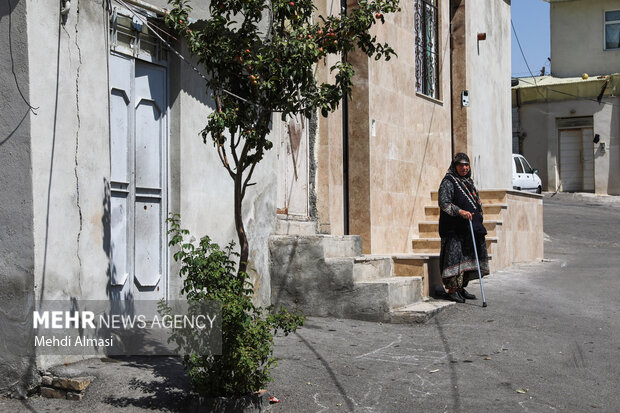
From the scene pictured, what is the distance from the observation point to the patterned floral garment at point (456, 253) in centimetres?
1038

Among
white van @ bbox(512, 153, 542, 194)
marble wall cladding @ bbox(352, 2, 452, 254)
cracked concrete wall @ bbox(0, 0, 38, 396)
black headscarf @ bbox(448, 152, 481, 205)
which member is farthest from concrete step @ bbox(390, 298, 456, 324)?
white van @ bbox(512, 153, 542, 194)

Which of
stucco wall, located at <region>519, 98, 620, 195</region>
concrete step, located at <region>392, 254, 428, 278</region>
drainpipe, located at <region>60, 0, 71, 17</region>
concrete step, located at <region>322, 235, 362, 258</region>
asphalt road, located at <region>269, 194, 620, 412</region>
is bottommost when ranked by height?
asphalt road, located at <region>269, 194, 620, 412</region>

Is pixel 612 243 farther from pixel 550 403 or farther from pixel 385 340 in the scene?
pixel 550 403

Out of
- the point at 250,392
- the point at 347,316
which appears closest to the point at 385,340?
the point at 347,316

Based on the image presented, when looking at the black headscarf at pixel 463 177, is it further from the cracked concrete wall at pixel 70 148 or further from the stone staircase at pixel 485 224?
the cracked concrete wall at pixel 70 148

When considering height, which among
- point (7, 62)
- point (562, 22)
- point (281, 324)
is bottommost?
point (281, 324)

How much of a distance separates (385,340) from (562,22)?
29.7 m

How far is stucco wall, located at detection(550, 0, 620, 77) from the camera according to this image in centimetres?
3369

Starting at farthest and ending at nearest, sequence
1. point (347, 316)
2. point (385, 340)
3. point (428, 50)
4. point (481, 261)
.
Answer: point (428, 50) → point (481, 261) → point (347, 316) → point (385, 340)

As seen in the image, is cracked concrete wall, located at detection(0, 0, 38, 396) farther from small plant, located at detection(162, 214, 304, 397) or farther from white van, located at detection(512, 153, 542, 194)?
white van, located at detection(512, 153, 542, 194)

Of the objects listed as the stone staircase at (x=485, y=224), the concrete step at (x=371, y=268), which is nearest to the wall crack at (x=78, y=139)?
the concrete step at (x=371, y=268)

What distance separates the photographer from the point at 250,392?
5715mm

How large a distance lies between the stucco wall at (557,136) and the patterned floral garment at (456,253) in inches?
927

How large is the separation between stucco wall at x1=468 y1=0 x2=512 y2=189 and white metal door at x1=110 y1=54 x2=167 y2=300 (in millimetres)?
9485
